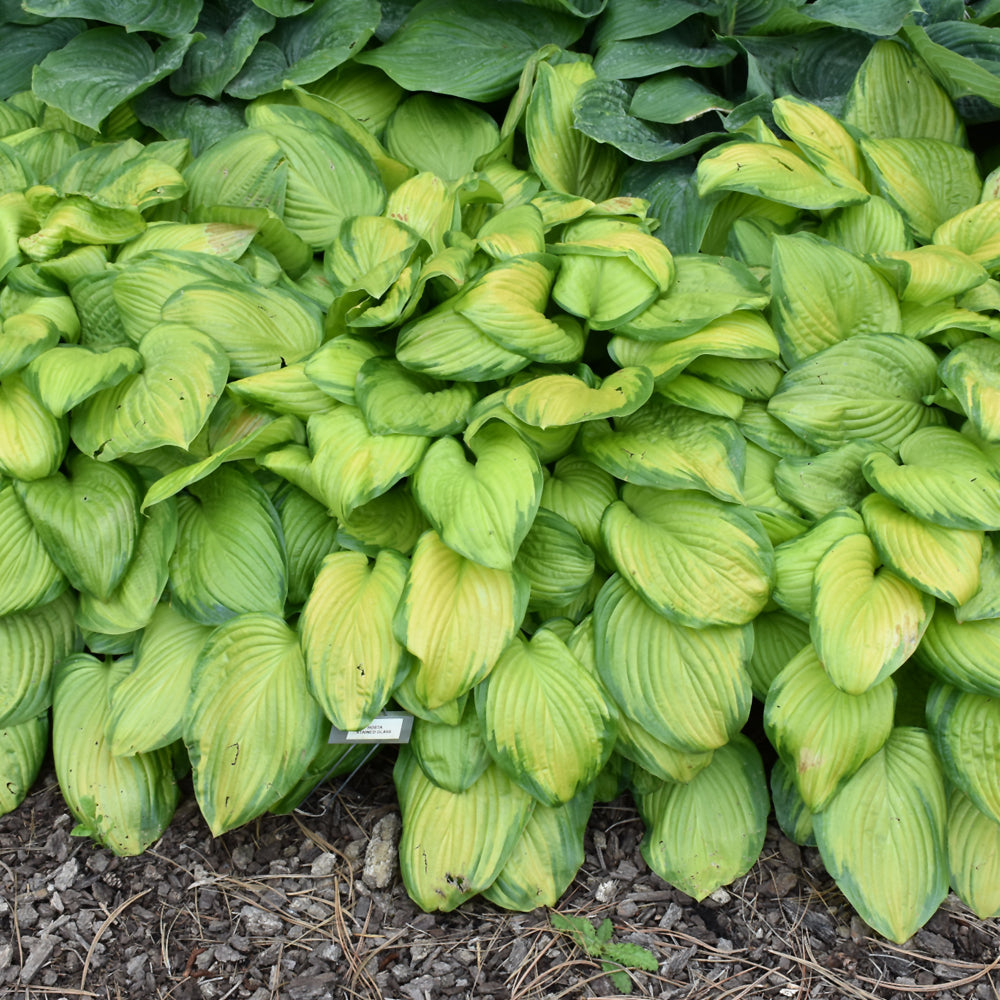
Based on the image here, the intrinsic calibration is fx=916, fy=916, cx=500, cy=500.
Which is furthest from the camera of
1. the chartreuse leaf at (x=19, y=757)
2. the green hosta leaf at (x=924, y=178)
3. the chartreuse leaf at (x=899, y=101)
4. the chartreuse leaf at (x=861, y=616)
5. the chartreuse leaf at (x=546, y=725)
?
the chartreuse leaf at (x=899, y=101)

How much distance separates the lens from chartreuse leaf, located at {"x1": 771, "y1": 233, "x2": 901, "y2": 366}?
5.58 ft

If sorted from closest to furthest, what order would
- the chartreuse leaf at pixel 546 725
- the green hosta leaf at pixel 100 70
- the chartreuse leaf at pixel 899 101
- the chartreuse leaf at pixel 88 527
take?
1. the chartreuse leaf at pixel 546 725
2. the chartreuse leaf at pixel 88 527
3. the chartreuse leaf at pixel 899 101
4. the green hosta leaf at pixel 100 70

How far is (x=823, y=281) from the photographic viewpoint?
1715mm

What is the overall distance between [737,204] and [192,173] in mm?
1210

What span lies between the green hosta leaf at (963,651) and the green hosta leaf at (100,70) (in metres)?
2.08

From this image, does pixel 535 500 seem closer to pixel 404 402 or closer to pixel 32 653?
pixel 404 402

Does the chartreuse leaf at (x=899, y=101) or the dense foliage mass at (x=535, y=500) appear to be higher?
the chartreuse leaf at (x=899, y=101)

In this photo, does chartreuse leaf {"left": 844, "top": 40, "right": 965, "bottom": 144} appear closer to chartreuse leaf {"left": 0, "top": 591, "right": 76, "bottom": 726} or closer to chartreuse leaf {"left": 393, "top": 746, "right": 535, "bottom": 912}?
chartreuse leaf {"left": 393, "top": 746, "right": 535, "bottom": 912}

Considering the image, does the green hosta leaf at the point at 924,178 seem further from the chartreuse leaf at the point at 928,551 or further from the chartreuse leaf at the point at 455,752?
the chartreuse leaf at the point at 455,752

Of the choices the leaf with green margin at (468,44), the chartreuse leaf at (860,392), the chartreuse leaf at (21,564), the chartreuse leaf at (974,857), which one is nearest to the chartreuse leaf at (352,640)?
the chartreuse leaf at (21,564)

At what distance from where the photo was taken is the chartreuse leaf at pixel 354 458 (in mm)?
1541

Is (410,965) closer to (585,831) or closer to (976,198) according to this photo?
(585,831)

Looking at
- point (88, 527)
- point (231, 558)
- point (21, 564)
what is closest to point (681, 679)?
point (231, 558)

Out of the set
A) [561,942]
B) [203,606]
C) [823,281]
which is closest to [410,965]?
[561,942]
